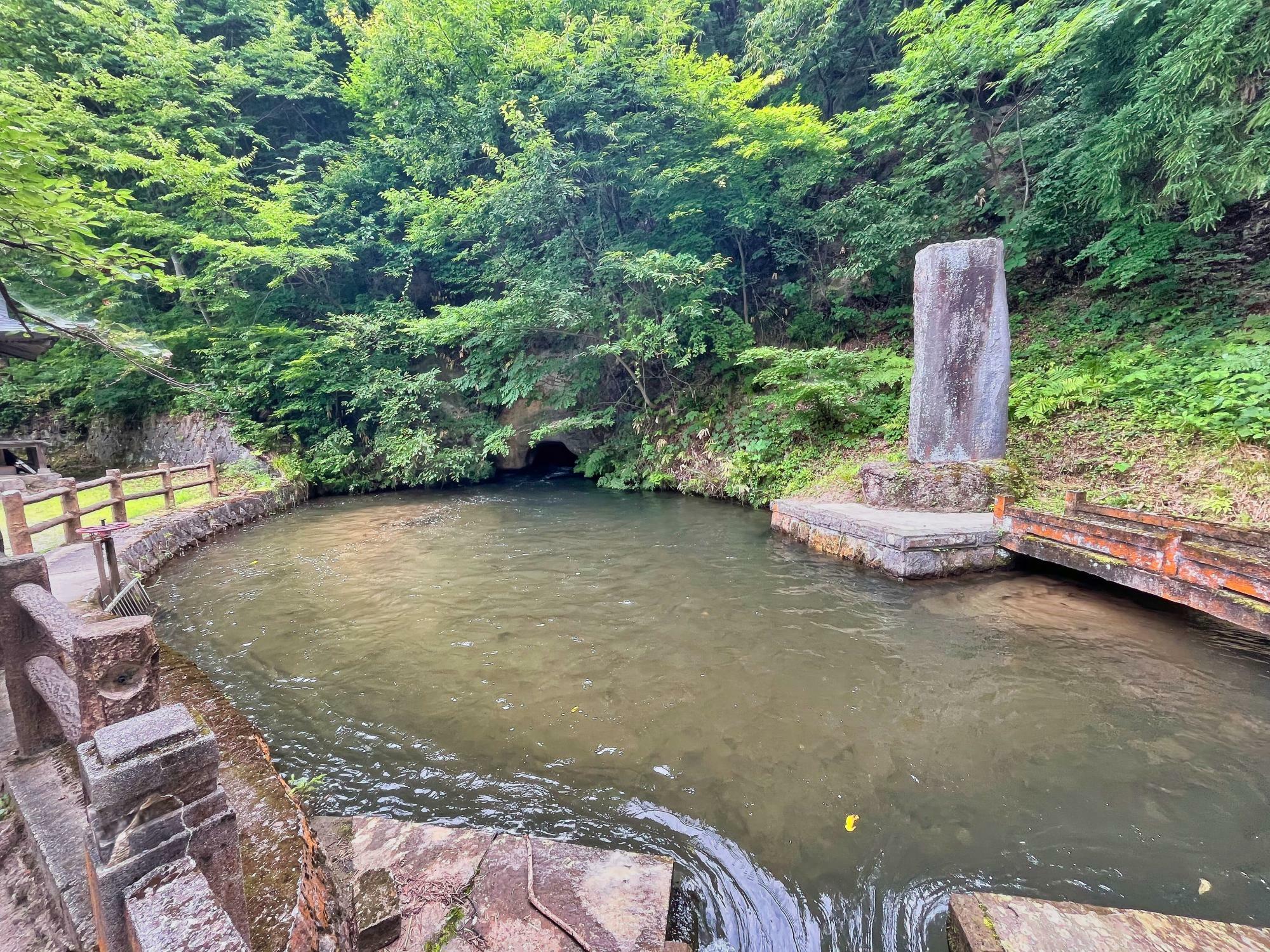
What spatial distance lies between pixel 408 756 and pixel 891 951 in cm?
288

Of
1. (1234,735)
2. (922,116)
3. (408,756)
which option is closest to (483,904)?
(408,756)

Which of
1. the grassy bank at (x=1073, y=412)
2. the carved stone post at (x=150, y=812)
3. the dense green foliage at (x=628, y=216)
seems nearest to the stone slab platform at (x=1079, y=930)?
the carved stone post at (x=150, y=812)

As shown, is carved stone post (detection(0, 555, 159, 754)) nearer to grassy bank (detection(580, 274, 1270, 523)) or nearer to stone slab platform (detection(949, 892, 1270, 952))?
stone slab platform (detection(949, 892, 1270, 952))

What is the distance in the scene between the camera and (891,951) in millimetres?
2277

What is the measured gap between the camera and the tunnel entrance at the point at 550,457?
56.9 feet

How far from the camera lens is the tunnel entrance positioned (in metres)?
17.3

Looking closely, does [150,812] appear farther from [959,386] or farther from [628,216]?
[628,216]

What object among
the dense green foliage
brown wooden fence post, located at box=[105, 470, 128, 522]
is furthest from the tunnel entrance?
brown wooden fence post, located at box=[105, 470, 128, 522]

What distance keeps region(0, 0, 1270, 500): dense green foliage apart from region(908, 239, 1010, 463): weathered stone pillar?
1.59m

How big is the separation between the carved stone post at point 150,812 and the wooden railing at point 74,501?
13.5 ft

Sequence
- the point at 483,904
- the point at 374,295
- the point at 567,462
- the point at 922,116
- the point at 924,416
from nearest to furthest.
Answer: the point at 483,904 → the point at 924,416 → the point at 922,116 → the point at 374,295 → the point at 567,462

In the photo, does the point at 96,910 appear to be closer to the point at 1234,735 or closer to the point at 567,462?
the point at 1234,735

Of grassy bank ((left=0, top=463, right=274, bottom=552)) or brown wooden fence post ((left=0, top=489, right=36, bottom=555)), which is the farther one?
grassy bank ((left=0, top=463, right=274, bottom=552))

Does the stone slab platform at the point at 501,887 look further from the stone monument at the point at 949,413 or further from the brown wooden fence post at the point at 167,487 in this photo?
the brown wooden fence post at the point at 167,487
